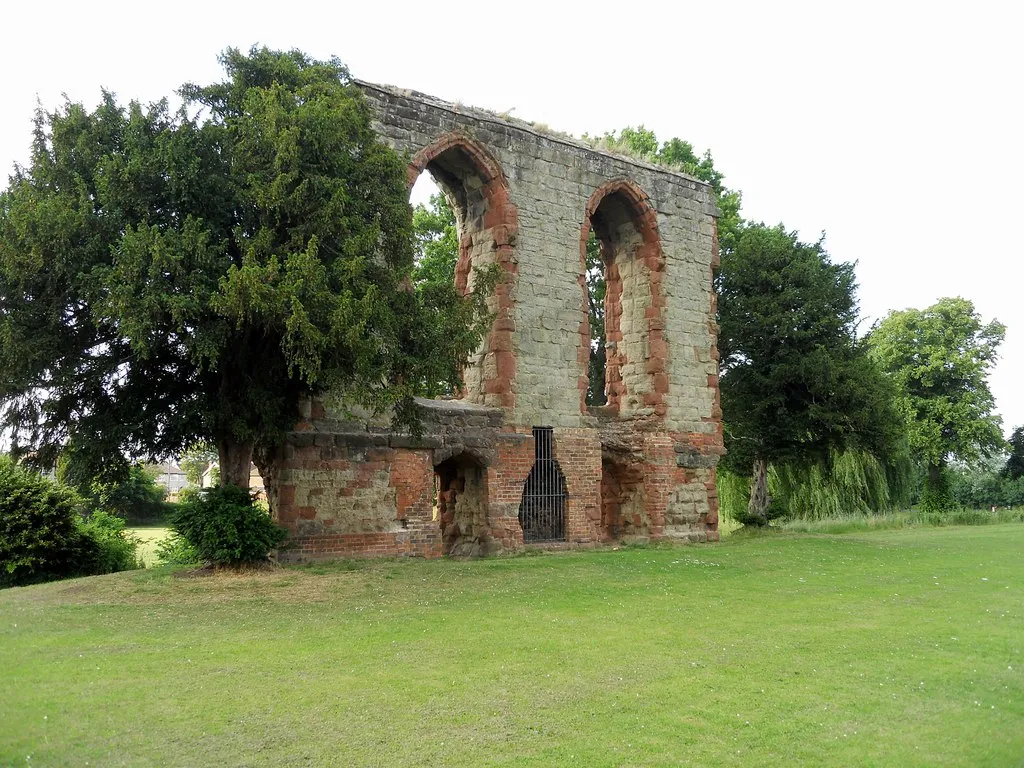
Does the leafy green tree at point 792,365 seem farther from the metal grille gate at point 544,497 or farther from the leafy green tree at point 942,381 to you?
the leafy green tree at point 942,381

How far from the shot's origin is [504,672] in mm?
6285

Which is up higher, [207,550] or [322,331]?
[322,331]

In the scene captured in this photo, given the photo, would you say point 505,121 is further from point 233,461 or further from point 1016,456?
point 1016,456

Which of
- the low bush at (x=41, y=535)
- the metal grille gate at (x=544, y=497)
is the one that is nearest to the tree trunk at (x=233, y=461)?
the low bush at (x=41, y=535)

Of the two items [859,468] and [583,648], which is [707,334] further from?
[583,648]

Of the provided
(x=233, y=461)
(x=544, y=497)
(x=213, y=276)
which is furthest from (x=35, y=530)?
(x=544, y=497)

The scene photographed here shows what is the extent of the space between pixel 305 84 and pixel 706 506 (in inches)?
445

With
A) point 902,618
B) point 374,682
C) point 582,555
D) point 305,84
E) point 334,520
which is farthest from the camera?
point 582,555

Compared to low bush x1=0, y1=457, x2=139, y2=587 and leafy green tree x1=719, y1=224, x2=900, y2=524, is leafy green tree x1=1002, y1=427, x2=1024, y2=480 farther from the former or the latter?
low bush x1=0, y1=457, x2=139, y2=587

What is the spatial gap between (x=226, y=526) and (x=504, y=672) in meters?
5.52

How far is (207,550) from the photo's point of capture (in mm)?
10719

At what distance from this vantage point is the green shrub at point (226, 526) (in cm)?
1062

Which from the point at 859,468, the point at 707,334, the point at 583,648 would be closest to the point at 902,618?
the point at 583,648

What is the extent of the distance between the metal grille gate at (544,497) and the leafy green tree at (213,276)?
4.65 m
